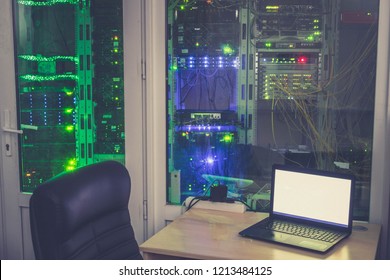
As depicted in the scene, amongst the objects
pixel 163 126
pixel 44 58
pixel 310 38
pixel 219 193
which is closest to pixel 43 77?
pixel 44 58

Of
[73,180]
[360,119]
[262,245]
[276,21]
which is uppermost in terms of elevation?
[276,21]

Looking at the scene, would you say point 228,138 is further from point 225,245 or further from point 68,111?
point 68,111

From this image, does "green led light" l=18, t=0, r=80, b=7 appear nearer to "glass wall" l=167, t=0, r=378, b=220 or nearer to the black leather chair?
"glass wall" l=167, t=0, r=378, b=220

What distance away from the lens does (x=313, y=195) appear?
91.9 inches

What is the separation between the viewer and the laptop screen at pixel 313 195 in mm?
2264

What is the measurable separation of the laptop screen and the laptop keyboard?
0.19 ft

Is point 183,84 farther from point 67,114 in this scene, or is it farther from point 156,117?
point 67,114

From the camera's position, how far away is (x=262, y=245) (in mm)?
2131

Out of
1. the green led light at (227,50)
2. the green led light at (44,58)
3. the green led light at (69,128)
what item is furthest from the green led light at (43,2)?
the green led light at (227,50)

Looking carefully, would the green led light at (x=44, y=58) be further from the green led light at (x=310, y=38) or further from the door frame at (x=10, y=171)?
the green led light at (x=310, y=38)

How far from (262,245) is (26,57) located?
5.86 feet

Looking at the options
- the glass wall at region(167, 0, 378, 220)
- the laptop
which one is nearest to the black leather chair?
the laptop
